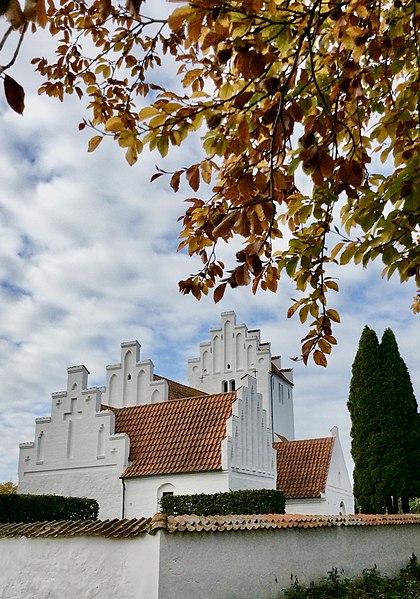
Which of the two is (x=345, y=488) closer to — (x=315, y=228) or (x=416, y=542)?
(x=416, y=542)

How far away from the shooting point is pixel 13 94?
2.43m

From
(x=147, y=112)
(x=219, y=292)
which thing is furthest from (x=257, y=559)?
(x=147, y=112)

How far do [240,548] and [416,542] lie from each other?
29.7ft

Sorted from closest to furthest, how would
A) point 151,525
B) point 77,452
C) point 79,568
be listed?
1. point 151,525
2. point 79,568
3. point 77,452

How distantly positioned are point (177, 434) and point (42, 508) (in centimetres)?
617

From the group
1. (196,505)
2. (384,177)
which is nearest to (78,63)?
(384,177)

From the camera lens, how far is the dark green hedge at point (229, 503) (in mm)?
17891

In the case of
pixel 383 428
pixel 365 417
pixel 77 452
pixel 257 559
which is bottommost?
pixel 257 559

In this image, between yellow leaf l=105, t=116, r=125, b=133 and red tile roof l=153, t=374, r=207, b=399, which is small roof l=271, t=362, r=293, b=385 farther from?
yellow leaf l=105, t=116, r=125, b=133

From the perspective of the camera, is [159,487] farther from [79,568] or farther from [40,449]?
[79,568]

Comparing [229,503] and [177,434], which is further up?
[177,434]

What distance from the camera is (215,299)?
4.21 meters

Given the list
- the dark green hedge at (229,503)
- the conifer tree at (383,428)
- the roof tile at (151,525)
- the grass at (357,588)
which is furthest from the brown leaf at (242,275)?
the conifer tree at (383,428)

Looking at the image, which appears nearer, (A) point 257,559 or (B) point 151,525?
(B) point 151,525
